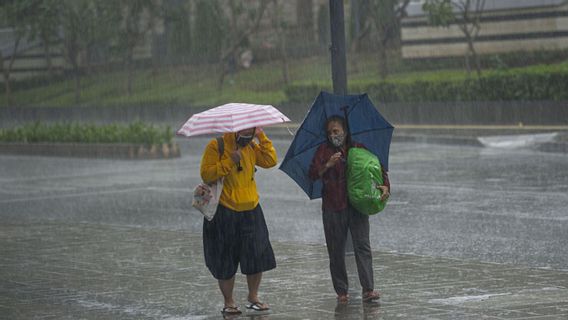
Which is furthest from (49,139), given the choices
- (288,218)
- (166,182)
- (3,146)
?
(288,218)

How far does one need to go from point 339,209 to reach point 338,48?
7.08 feet

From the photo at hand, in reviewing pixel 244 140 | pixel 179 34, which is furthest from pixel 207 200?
pixel 179 34

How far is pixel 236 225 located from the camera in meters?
9.06

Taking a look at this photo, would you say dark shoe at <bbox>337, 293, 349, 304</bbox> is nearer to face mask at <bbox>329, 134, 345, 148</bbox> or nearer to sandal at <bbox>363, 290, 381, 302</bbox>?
sandal at <bbox>363, 290, 381, 302</bbox>

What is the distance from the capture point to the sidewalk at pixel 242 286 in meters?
9.06

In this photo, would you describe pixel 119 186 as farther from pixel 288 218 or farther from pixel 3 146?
pixel 3 146

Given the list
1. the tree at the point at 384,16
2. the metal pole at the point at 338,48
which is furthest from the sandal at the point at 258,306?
the tree at the point at 384,16

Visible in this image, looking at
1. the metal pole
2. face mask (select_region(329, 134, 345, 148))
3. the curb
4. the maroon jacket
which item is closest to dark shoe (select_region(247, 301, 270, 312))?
the maroon jacket

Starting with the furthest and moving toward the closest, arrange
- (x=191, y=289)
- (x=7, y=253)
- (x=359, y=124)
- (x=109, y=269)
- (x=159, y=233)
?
(x=159, y=233), (x=7, y=253), (x=109, y=269), (x=191, y=289), (x=359, y=124)

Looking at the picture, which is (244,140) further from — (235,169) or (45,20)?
(45,20)

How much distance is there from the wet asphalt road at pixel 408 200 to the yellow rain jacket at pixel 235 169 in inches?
131

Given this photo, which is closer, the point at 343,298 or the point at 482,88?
the point at 343,298

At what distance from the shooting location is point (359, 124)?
371 inches

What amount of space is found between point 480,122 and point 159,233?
60.5 ft
